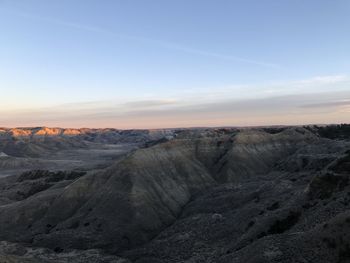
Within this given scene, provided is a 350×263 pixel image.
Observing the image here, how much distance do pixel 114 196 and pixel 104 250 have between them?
1351cm

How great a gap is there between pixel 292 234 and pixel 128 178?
40832 mm

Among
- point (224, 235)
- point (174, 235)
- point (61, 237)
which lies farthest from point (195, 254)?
point (61, 237)

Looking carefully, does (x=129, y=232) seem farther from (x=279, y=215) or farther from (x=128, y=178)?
(x=279, y=215)

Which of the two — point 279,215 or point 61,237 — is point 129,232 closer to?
point 61,237

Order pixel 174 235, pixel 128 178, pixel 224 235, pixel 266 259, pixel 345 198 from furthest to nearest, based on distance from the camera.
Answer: pixel 128 178
pixel 174 235
pixel 224 235
pixel 345 198
pixel 266 259

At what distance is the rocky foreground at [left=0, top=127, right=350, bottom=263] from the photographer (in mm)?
36875

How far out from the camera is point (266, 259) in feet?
103

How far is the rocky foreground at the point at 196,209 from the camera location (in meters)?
36.9

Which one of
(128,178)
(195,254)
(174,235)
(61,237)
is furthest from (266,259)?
(128,178)

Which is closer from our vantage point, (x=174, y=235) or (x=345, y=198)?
(x=345, y=198)

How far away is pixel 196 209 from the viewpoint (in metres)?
64.5

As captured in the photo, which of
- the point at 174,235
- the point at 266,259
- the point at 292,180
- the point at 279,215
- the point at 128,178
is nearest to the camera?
the point at 266,259

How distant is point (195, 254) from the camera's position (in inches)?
1829

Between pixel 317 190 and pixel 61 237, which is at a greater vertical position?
pixel 317 190
